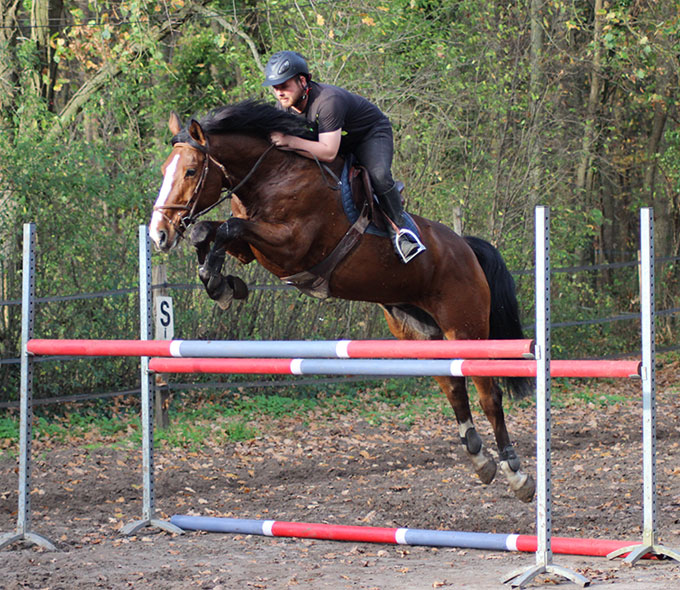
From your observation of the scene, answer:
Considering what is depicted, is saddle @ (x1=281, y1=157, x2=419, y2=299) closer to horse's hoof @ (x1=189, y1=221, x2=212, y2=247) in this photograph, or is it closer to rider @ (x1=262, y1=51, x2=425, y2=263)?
rider @ (x1=262, y1=51, x2=425, y2=263)

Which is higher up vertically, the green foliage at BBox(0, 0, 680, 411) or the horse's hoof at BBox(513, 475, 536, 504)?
the green foliage at BBox(0, 0, 680, 411)

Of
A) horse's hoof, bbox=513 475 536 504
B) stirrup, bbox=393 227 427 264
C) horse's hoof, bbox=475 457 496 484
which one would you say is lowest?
horse's hoof, bbox=513 475 536 504

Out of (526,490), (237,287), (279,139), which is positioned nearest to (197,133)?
(279,139)

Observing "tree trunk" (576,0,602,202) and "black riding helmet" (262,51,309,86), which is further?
"tree trunk" (576,0,602,202)

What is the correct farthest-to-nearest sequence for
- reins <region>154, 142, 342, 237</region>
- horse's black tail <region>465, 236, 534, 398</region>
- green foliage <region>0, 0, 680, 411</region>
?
green foliage <region>0, 0, 680, 411</region>, horse's black tail <region>465, 236, 534, 398</region>, reins <region>154, 142, 342, 237</region>

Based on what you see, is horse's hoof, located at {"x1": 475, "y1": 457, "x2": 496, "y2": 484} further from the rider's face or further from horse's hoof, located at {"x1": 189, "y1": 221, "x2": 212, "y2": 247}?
the rider's face

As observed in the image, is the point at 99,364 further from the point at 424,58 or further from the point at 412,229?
the point at 424,58

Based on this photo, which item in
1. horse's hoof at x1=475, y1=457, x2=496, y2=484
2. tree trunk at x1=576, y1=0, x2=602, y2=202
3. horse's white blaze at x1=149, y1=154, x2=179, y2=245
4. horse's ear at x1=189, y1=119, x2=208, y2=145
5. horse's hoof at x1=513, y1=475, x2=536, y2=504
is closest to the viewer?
horse's white blaze at x1=149, y1=154, x2=179, y2=245

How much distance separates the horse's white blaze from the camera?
4.70 m

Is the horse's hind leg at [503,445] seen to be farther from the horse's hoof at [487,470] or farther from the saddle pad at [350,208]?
the saddle pad at [350,208]

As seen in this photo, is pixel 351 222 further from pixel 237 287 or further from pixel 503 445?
pixel 503 445

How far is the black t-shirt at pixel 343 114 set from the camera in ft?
16.9

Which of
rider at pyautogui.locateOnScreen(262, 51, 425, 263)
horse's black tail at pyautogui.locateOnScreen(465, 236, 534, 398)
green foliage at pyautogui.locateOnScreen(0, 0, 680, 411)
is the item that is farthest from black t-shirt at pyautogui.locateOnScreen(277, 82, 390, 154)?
green foliage at pyautogui.locateOnScreen(0, 0, 680, 411)

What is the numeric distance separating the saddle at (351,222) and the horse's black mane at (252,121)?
30 cm
